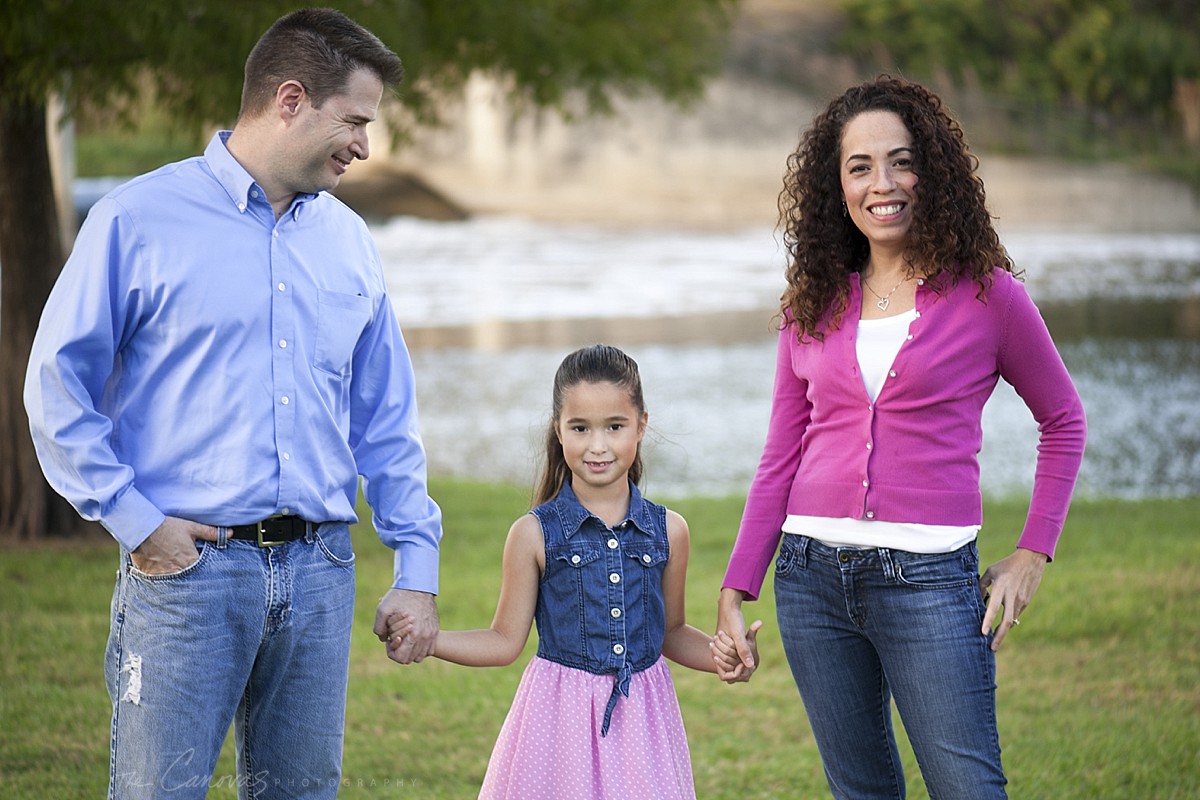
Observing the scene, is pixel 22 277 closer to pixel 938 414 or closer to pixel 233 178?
pixel 233 178

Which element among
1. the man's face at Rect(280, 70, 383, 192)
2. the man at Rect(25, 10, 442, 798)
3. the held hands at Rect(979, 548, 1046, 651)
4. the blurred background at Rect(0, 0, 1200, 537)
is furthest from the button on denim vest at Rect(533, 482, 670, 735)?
the blurred background at Rect(0, 0, 1200, 537)

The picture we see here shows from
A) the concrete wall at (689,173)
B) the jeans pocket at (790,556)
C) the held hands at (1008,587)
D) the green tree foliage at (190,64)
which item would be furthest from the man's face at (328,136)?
the concrete wall at (689,173)

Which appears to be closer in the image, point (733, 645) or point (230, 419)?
point (230, 419)

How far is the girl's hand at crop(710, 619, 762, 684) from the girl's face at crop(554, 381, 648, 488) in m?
0.39

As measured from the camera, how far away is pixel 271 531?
2.38 m

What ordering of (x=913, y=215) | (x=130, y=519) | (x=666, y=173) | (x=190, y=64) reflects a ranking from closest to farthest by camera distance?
1. (x=130, y=519)
2. (x=913, y=215)
3. (x=190, y=64)
4. (x=666, y=173)

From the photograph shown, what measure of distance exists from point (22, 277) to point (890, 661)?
18.4 feet

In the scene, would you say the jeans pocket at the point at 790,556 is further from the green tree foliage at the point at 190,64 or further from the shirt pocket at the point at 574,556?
the green tree foliage at the point at 190,64

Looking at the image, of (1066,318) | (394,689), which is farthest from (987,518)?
(1066,318)

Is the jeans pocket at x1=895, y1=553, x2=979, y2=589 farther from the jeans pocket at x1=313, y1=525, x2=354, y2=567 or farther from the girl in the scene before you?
the jeans pocket at x1=313, y1=525, x2=354, y2=567

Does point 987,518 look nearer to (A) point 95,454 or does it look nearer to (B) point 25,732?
(B) point 25,732

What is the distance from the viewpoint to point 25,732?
443 cm

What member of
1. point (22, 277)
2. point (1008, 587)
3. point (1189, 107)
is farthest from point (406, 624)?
point (1189, 107)

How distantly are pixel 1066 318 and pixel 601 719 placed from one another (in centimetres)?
1428
